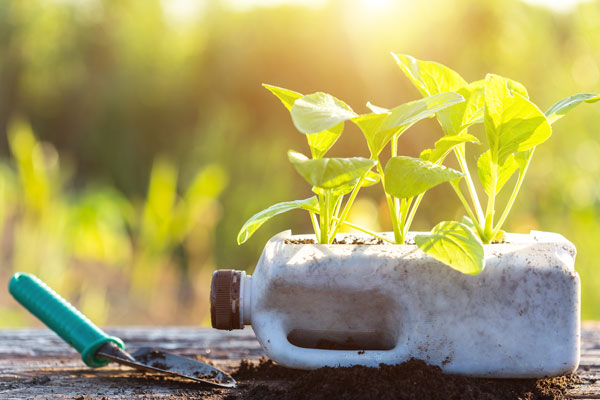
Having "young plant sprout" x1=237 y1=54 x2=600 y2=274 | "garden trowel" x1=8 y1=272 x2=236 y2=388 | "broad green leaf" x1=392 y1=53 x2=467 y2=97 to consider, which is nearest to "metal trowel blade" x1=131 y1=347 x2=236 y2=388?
"garden trowel" x1=8 y1=272 x2=236 y2=388

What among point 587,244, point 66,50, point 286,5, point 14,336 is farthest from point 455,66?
point 14,336

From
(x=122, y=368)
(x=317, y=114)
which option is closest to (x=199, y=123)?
(x=122, y=368)

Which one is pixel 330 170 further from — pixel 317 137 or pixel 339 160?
pixel 317 137

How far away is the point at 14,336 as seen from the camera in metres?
0.85

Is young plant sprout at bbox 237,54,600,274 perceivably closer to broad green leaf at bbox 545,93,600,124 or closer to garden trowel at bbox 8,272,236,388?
broad green leaf at bbox 545,93,600,124

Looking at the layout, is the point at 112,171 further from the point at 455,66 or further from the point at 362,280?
the point at 362,280

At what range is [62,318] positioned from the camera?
66 cm

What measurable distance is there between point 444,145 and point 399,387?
8.9 inches

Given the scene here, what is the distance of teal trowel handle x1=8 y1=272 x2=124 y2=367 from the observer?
2.12ft

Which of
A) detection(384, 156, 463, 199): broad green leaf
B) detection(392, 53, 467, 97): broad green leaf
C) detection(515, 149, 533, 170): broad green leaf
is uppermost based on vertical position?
detection(392, 53, 467, 97): broad green leaf

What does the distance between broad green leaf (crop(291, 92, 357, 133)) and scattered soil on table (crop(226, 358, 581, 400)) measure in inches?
8.9

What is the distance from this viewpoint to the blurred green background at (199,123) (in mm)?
1867

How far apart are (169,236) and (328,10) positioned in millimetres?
1977

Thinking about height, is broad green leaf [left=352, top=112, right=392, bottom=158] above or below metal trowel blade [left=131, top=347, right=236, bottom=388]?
above
